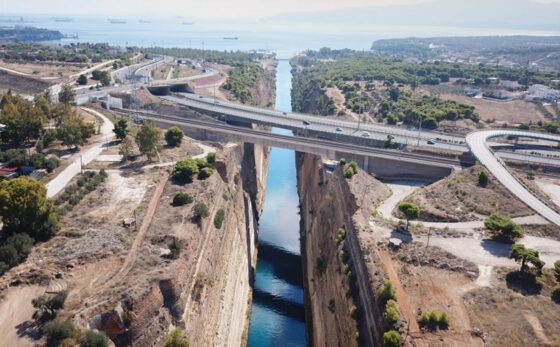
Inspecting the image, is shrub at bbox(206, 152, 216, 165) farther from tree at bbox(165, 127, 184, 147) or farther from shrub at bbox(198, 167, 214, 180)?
tree at bbox(165, 127, 184, 147)

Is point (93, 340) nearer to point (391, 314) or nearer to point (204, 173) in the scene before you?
point (391, 314)

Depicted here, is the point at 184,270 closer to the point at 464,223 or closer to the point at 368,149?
the point at 464,223

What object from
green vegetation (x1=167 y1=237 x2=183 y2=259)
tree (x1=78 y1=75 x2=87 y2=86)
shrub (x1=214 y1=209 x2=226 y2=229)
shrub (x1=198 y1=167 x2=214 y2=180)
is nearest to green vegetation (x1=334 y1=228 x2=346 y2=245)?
shrub (x1=214 y1=209 x2=226 y2=229)

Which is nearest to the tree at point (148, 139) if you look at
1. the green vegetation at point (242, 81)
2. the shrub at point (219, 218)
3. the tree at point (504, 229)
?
the shrub at point (219, 218)

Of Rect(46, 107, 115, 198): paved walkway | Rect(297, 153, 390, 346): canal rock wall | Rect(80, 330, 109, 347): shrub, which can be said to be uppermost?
Rect(46, 107, 115, 198): paved walkway

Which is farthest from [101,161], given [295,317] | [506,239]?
[506,239]

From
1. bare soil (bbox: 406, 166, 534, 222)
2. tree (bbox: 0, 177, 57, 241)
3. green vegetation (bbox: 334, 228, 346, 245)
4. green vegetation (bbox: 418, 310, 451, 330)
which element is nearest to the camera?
green vegetation (bbox: 418, 310, 451, 330)

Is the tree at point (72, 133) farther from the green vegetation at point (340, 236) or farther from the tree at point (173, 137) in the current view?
the green vegetation at point (340, 236)
